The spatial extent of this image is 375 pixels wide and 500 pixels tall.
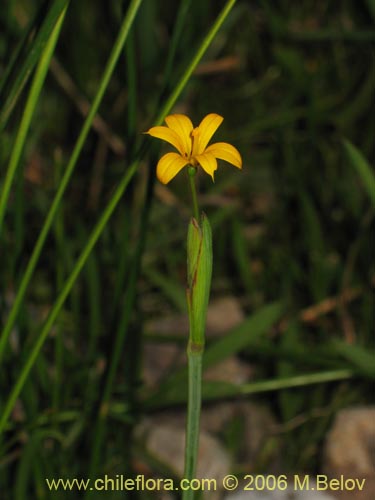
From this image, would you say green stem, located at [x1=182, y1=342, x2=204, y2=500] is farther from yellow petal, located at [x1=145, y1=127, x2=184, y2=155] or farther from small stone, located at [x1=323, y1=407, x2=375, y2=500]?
small stone, located at [x1=323, y1=407, x2=375, y2=500]

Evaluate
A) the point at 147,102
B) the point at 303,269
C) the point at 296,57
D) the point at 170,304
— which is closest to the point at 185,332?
the point at 170,304

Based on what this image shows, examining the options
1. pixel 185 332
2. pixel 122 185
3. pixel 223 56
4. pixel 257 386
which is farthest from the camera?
pixel 223 56

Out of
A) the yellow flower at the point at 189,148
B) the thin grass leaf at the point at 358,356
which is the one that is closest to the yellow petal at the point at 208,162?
the yellow flower at the point at 189,148

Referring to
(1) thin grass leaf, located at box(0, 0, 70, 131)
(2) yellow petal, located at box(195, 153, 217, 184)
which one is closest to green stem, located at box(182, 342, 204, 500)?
(2) yellow petal, located at box(195, 153, 217, 184)

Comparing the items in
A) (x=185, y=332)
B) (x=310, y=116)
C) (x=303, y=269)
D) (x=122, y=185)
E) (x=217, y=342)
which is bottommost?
(x=122, y=185)

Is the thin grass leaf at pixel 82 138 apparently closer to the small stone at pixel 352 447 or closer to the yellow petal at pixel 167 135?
the yellow petal at pixel 167 135

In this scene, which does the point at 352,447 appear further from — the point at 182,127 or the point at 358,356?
the point at 182,127

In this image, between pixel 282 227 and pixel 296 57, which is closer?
pixel 282 227

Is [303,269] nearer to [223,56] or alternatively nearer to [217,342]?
[217,342]
